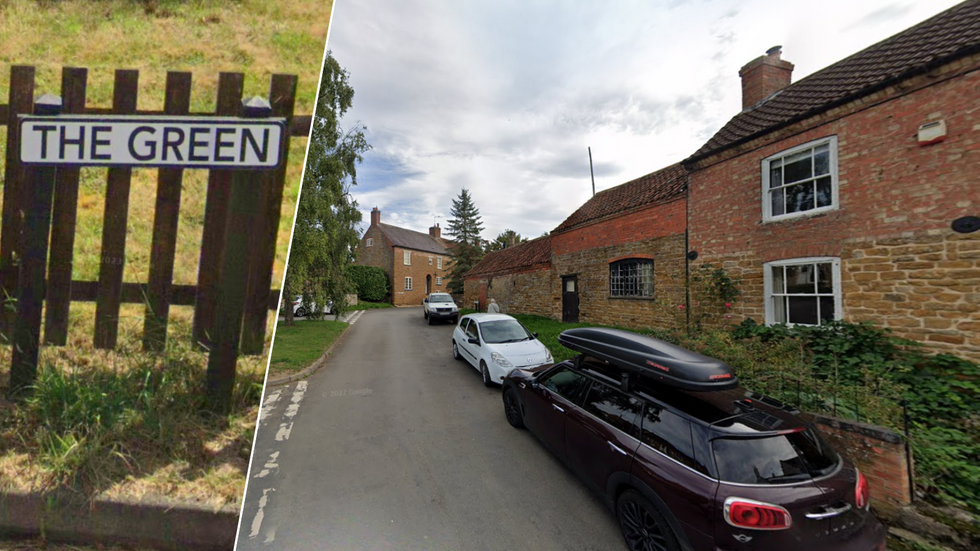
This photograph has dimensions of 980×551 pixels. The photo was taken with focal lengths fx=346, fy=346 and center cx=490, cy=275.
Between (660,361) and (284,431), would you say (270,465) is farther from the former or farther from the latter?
(660,361)

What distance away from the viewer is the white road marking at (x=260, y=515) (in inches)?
109

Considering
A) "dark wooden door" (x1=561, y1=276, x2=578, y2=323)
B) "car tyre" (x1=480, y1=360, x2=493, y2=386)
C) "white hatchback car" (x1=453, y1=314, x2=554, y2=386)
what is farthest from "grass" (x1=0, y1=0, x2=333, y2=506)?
"dark wooden door" (x1=561, y1=276, x2=578, y2=323)

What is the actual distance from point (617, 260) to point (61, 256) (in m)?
12.4

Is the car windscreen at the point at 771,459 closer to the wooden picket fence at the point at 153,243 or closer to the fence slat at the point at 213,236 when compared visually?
the wooden picket fence at the point at 153,243

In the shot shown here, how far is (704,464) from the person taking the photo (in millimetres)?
2316

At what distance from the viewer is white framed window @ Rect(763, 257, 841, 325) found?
668 centimetres

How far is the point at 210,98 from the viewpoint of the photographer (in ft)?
4.28

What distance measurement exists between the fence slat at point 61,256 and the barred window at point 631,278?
458 inches

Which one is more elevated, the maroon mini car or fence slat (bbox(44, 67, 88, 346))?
fence slat (bbox(44, 67, 88, 346))

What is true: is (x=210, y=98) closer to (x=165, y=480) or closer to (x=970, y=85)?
(x=165, y=480)

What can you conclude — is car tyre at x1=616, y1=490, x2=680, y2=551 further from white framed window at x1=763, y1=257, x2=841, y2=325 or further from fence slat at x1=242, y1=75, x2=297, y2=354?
white framed window at x1=763, y1=257, x2=841, y2=325

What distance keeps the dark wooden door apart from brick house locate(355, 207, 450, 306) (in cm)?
1970

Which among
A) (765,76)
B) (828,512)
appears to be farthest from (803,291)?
(828,512)

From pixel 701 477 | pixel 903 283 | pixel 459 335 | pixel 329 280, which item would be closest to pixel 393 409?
pixel 459 335
